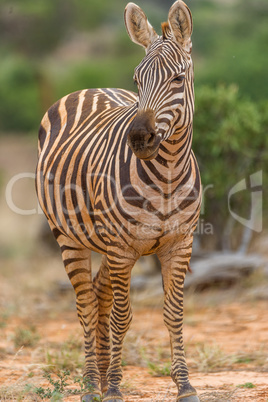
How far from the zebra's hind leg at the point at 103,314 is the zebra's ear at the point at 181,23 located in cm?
180

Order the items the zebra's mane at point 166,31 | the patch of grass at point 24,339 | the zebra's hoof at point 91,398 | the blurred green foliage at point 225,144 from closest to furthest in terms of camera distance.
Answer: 1. the zebra's mane at point 166,31
2. the zebra's hoof at point 91,398
3. the patch of grass at point 24,339
4. the blurred green foliage at point 225,144

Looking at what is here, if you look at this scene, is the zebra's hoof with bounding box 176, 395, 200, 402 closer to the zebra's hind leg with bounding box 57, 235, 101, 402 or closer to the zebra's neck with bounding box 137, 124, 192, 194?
the zebra's hind leg with bounding box 57, 235, 101, 402

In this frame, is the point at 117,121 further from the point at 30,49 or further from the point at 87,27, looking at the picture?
the point at 87,27

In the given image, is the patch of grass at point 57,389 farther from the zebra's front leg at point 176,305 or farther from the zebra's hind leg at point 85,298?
the zebra's front leg at point 176,305

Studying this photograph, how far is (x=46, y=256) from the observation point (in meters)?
12.1

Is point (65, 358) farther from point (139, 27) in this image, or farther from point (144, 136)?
point (139, 27)

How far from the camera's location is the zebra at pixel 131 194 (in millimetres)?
3891

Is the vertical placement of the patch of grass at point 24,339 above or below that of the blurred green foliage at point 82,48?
below

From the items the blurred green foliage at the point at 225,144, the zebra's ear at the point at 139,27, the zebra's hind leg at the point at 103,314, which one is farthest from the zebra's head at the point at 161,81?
the blurred green foliage at the point at 225,144

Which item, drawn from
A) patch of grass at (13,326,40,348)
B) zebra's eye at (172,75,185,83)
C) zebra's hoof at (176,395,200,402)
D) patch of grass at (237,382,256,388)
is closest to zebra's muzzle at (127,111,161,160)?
zebra's eye at (172,75,185,83)

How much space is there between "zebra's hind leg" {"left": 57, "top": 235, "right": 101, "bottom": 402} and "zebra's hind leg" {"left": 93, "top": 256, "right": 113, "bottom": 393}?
13 centimetres

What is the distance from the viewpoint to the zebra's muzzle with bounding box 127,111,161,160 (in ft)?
11.9

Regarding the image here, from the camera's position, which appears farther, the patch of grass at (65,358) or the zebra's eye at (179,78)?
the patch of grass at (65,358)

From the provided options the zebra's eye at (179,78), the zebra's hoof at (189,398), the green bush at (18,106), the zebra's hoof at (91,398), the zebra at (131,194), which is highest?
the green bush at (18,106)
